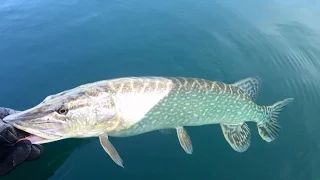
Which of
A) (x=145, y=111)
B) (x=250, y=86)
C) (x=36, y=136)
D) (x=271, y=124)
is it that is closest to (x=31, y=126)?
(x=36, y=136)

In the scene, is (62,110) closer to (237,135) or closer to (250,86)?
(237,135)

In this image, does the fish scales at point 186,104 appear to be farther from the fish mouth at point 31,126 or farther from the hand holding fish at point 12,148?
the hand holding fish at point 12,148

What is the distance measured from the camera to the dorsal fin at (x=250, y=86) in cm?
391

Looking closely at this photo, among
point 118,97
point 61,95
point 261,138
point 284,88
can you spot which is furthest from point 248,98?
point 61,95

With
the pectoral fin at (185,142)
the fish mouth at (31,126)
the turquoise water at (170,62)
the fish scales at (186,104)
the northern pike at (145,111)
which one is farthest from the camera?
the turquoise water at (170,62)

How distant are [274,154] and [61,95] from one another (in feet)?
8.04

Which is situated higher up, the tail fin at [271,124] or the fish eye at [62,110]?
the fish eye at [62,110]

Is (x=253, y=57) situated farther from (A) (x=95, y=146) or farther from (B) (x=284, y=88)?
(A) (x=95, y=146)

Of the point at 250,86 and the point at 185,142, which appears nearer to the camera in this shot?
the point at 185,142

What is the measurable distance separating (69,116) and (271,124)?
2.38 meters

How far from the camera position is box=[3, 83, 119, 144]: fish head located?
105 inches

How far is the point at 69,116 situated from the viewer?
9.28ft

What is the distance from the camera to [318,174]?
3.71 m

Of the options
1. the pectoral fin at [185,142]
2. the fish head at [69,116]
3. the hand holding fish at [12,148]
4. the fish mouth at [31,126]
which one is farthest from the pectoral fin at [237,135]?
the hand holding fish at [12,148]
